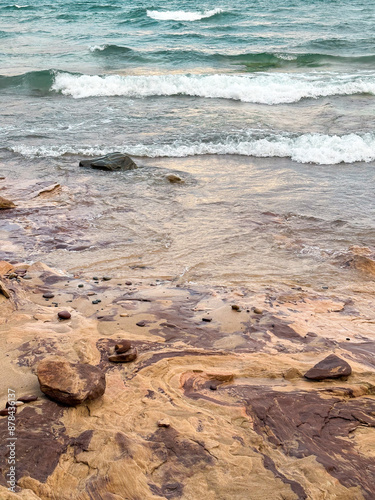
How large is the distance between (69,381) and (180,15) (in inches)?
1233

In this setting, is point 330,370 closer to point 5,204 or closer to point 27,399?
point 27,399

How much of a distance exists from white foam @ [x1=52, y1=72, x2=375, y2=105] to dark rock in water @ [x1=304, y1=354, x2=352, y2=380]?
12686 millimetres

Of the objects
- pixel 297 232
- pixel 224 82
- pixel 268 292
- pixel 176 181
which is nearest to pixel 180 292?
pixel 268 292

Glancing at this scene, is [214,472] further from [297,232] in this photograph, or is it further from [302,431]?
[297,232]

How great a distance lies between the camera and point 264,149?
34.9 ft

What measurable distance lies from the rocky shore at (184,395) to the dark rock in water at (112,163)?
4.96m

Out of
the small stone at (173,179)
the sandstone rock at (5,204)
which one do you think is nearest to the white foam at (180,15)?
the small stone at (173,179)

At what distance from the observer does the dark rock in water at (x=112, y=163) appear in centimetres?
940

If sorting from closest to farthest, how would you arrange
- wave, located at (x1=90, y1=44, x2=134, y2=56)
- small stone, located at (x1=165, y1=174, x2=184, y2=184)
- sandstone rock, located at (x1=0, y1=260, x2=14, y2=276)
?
sandstone rock, located at (x1=0, y1=260, x2=14, y2=276) → small stone, located at (x1=165, y1=174, x2=184, y2=184) → wave, located at (x1=90, y1=44, x2=134, y2=56)

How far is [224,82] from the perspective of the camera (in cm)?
1622

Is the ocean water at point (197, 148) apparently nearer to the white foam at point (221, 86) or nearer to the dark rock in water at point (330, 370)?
the white foam at point (221, 86)

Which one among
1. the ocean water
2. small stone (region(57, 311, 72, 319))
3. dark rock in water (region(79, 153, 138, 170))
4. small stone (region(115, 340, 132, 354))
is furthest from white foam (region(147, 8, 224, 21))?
small stone (region(115, 340, 132, 354))

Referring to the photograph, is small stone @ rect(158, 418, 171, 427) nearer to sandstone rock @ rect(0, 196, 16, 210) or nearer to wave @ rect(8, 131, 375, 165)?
sandstone rock @ rect(0, 196, 16, 210)

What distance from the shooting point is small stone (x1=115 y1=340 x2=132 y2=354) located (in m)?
3.65
